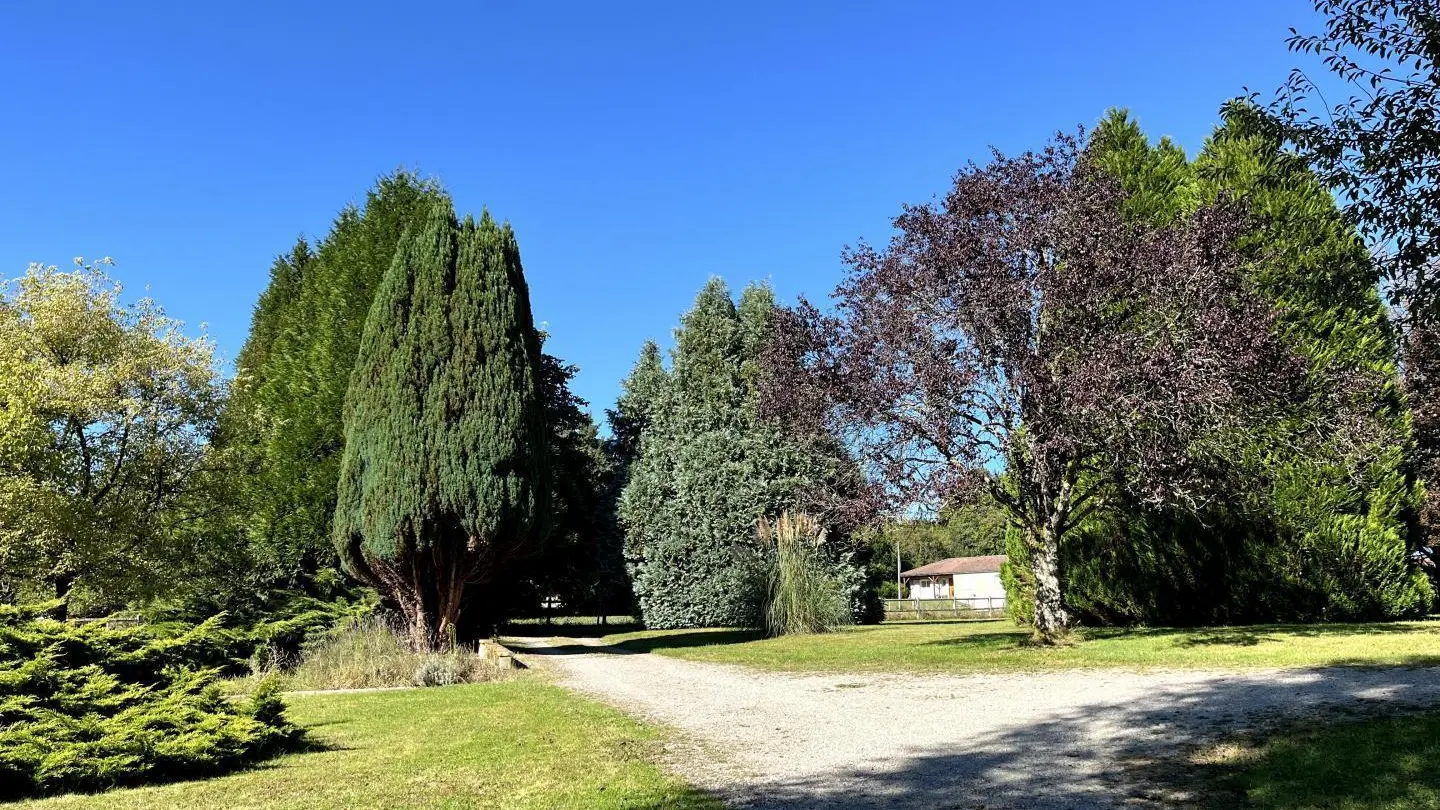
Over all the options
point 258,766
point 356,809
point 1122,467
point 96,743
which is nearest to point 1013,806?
point 356,809

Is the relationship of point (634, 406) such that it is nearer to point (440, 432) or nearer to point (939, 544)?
point (440, 432)

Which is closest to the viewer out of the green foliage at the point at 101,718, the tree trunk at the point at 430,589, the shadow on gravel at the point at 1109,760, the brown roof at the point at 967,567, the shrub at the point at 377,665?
the shadow on gravel at the point at 1109,760

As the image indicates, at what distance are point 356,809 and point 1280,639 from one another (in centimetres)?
1302

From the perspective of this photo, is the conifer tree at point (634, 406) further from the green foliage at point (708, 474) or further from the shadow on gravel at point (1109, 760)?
the shadow on gravel at point (1109, 760)

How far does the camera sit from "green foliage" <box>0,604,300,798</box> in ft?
19.2

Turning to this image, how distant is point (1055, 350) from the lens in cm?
1291

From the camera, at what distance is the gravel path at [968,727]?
5.07 m

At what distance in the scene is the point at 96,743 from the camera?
5.99 meters

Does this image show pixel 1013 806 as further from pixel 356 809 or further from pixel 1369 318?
pixel 1369 318

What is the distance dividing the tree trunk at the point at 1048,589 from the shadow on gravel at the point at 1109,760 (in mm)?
5414

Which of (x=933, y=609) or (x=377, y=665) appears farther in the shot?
(x=933, y=609)

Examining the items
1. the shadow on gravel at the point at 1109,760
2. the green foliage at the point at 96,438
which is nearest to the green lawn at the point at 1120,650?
the shadow on gravel at the point at 1109,760

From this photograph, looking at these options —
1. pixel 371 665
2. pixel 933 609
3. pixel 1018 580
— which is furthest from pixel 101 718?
pixel 933 609

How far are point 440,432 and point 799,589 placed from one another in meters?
9.38
